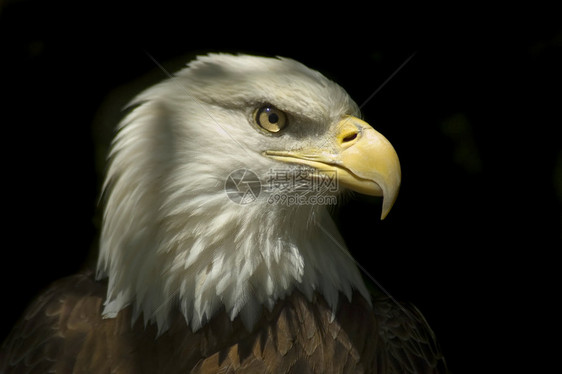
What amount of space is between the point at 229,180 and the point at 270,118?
225mm

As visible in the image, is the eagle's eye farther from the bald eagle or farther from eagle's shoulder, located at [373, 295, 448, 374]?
eagle's shoulder, located at [373, 295, 448, 374]

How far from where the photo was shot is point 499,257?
118 inches

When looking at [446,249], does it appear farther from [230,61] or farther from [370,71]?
[230,61]

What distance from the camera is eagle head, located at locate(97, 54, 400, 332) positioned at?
1.72m

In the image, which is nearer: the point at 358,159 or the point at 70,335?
the point at 358,159

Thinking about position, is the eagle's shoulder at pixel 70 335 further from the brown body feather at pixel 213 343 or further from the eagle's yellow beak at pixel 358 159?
the eagle's yellow beak at pixel 358 159

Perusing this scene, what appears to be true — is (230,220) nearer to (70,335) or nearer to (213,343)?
(213,343)

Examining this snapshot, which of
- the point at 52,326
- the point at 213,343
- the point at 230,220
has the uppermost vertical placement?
the point at 230,220

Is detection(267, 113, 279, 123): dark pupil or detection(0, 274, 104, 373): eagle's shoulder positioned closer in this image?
detection(267, 113, 279, 123): dark pupil

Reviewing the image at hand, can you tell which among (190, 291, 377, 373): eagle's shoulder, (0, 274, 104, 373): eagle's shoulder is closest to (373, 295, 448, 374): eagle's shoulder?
(190, 291, 377, 373): eagle's shoulder

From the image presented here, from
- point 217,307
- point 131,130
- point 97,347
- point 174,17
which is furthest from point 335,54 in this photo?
point 97,347

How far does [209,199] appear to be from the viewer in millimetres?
1710

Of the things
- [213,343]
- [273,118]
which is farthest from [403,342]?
[273,118]

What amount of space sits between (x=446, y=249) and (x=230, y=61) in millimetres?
1772
